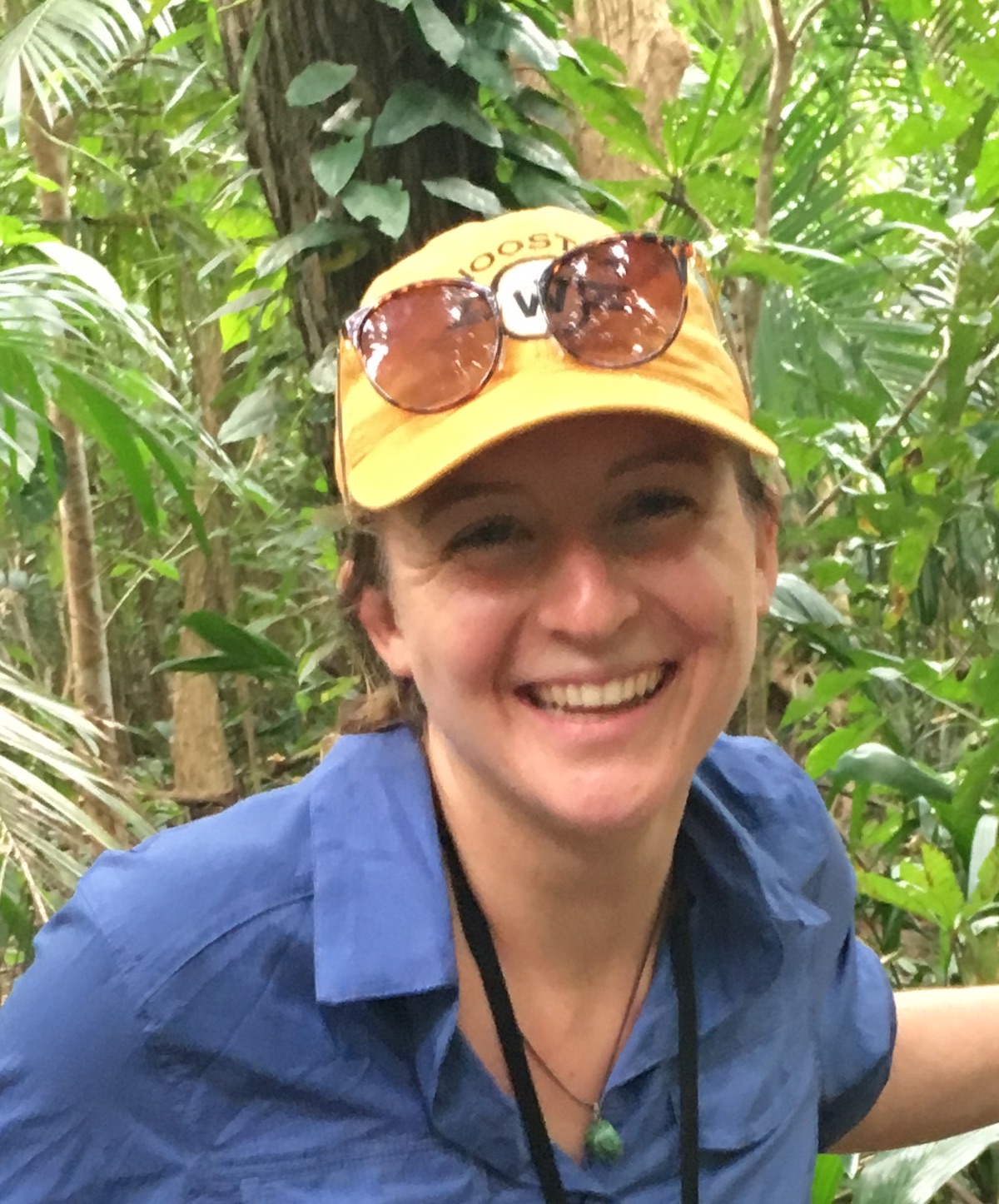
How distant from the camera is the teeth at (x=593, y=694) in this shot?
0.64m

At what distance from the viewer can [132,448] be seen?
3.91 ft

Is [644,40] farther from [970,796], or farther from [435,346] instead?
[435,346]

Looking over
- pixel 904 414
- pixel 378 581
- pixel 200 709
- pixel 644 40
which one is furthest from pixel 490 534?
pixel 200 709

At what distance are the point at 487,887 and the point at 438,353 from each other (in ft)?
1.18

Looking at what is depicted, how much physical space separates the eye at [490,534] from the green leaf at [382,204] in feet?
2.14

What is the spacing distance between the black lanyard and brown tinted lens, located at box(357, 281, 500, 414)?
0.97ft

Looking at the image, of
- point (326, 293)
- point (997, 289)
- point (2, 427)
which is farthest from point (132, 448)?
point (997, 289)

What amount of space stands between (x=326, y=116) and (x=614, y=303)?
30.3 inches

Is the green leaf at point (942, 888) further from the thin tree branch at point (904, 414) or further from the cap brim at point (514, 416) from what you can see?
the cap brim at point (514, 416)

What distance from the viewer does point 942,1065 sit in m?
0.95

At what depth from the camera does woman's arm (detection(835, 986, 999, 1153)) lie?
943mm

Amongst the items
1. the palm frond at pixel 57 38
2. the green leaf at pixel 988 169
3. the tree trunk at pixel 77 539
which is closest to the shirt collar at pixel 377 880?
the green leaf at pixel 988 169

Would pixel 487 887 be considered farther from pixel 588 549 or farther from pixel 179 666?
pixel 179 666

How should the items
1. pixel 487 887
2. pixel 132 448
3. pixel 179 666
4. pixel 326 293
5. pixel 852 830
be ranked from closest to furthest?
pixel 487 887, pixel 132 448, pixel 326 293, pixel 852 830, pixel 179 666
